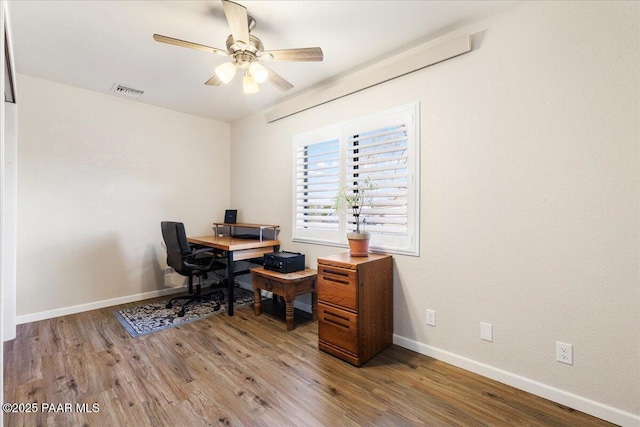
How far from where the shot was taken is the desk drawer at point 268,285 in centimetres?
301

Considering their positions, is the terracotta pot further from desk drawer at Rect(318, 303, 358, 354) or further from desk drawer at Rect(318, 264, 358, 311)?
desk drawer at Rect(318, 303, 358, 354)

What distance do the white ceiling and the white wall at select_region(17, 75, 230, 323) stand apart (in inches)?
18.8

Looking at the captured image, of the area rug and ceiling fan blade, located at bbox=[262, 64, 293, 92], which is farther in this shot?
the area rug

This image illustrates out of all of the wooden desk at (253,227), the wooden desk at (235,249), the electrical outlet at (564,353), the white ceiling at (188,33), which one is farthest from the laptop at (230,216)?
the electrical outlet at (564,353)

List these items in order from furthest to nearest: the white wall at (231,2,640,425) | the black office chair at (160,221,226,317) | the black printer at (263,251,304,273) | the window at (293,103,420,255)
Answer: the black office chair at (160,221,226,317) < the black printer at (263,251,304,273) < the window at (293,103,420,255) < the white wall at (231,2,640,425)

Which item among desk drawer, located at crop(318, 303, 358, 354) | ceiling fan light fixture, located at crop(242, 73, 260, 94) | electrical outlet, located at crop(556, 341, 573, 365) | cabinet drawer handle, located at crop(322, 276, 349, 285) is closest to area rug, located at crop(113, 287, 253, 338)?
desk drawer, located at crop(318, 303, 358, 354)

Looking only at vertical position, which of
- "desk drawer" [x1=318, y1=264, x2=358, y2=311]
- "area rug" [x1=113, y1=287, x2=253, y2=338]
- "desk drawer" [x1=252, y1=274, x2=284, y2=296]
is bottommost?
"area rug" [x1=113, y1=287, x2=253, y2=338]

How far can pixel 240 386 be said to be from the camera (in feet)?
6.66

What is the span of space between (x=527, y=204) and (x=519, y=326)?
2.72 feet

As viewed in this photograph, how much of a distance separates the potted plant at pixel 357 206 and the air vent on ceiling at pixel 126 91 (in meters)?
2.68

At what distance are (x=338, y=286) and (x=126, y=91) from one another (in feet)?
10.9

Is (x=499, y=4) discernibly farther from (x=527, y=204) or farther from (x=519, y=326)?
(x=519, y=326)

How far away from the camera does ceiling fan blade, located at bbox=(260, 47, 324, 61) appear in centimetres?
207

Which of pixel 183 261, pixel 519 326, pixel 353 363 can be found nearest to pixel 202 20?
pixel 183 261
